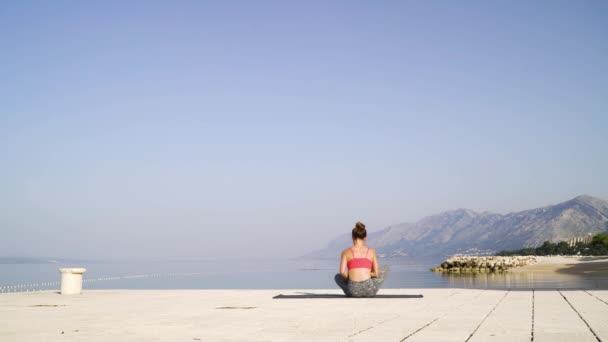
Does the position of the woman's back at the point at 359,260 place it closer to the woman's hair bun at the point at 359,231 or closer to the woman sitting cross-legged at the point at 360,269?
the woman sitting cross-legged at the point at 360,269

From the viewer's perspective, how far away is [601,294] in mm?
14977

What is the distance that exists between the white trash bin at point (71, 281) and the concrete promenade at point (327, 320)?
456cm

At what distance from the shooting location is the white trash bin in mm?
19406

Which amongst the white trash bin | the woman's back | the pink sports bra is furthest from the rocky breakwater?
the pink sports bra

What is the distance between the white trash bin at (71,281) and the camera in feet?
63.7

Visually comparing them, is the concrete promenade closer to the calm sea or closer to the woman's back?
the woman's back

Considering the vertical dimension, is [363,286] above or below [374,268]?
below

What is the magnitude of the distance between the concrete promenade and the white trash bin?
456 cm

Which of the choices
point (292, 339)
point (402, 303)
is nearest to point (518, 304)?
point (402, 303)

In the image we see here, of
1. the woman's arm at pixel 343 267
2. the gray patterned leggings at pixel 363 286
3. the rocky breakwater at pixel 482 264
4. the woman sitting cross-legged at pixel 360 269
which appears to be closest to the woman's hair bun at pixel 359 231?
the woman sitting cross-legged at pixel 360 269

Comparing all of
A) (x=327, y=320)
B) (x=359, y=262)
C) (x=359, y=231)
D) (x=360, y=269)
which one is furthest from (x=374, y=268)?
(x=327, y=320)

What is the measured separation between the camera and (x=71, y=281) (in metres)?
19.5

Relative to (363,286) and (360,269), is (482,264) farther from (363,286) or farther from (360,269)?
(360,269)

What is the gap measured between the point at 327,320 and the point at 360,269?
492 cm
